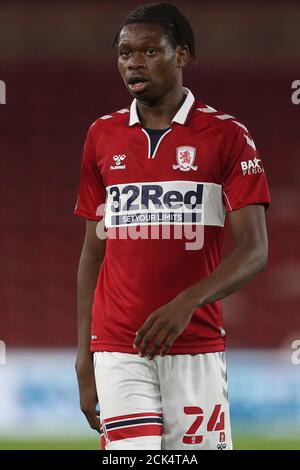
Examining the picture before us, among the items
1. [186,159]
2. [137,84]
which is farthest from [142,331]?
[137,84]

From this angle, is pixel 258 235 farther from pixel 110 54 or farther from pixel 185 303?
pixel 110 54

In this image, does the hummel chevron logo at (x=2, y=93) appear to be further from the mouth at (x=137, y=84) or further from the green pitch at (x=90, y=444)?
the mouth at (x=137, y=84)

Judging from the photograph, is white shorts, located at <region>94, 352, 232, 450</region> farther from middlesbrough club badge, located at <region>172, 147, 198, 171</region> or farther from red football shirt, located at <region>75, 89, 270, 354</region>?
middlesbrough club badge, located at <region>172, 147, 198, 171</region>

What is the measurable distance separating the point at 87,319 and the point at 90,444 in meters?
3.38

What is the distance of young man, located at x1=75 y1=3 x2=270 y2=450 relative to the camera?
2688 millimetres

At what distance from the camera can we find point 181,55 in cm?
283

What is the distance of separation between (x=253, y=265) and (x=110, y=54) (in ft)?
17.4

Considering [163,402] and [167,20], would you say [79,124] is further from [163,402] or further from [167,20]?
[163,402]

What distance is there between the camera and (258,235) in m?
2.65

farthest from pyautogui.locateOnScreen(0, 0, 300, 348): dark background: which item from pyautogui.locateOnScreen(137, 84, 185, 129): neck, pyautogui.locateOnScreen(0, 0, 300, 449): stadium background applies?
pyautogui.locateOnScreen(137, 84, 185, 129): neck

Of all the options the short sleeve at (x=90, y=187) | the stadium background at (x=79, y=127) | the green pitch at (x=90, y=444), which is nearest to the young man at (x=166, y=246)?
the short sleeve at (x=90, y=187)

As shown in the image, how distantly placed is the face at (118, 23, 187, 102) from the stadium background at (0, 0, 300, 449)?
4677 millimetres

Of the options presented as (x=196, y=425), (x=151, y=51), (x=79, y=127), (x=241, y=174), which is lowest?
(x=196, y=425)

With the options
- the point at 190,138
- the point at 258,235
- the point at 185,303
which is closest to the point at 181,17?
the point at 190,138
